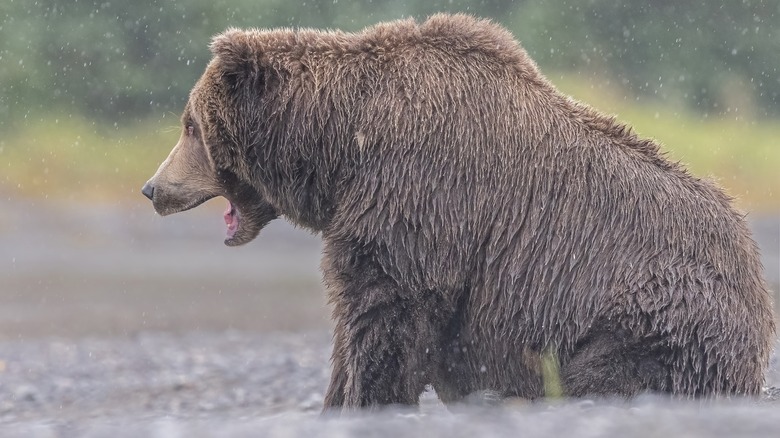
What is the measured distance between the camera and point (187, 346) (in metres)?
10.7

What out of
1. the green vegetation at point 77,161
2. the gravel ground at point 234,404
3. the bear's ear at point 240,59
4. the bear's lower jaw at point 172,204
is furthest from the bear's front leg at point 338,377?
the green vegetation at point 77,161

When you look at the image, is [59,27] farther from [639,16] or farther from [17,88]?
[639,16]

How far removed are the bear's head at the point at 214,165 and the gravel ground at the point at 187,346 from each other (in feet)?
3.04

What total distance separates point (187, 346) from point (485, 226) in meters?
6.45

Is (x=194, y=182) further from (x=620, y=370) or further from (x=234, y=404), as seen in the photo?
(x=234, y=404)

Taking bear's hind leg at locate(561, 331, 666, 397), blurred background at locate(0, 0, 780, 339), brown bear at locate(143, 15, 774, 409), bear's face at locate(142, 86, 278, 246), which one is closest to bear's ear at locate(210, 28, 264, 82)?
brown bear at locate(143, 15, 774, 409)

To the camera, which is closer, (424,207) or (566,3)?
(424,207)

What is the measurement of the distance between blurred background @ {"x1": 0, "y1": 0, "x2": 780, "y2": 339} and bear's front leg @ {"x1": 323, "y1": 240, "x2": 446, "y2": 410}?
11.4 meters

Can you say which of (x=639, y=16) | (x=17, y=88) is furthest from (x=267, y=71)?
(x=639, y=16)

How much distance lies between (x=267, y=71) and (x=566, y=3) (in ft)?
54.0

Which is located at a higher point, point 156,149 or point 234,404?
point 156,149

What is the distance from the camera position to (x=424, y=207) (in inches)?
187

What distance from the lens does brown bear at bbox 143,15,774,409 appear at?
4.56m

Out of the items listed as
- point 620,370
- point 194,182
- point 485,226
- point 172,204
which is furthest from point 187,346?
point 620,370
